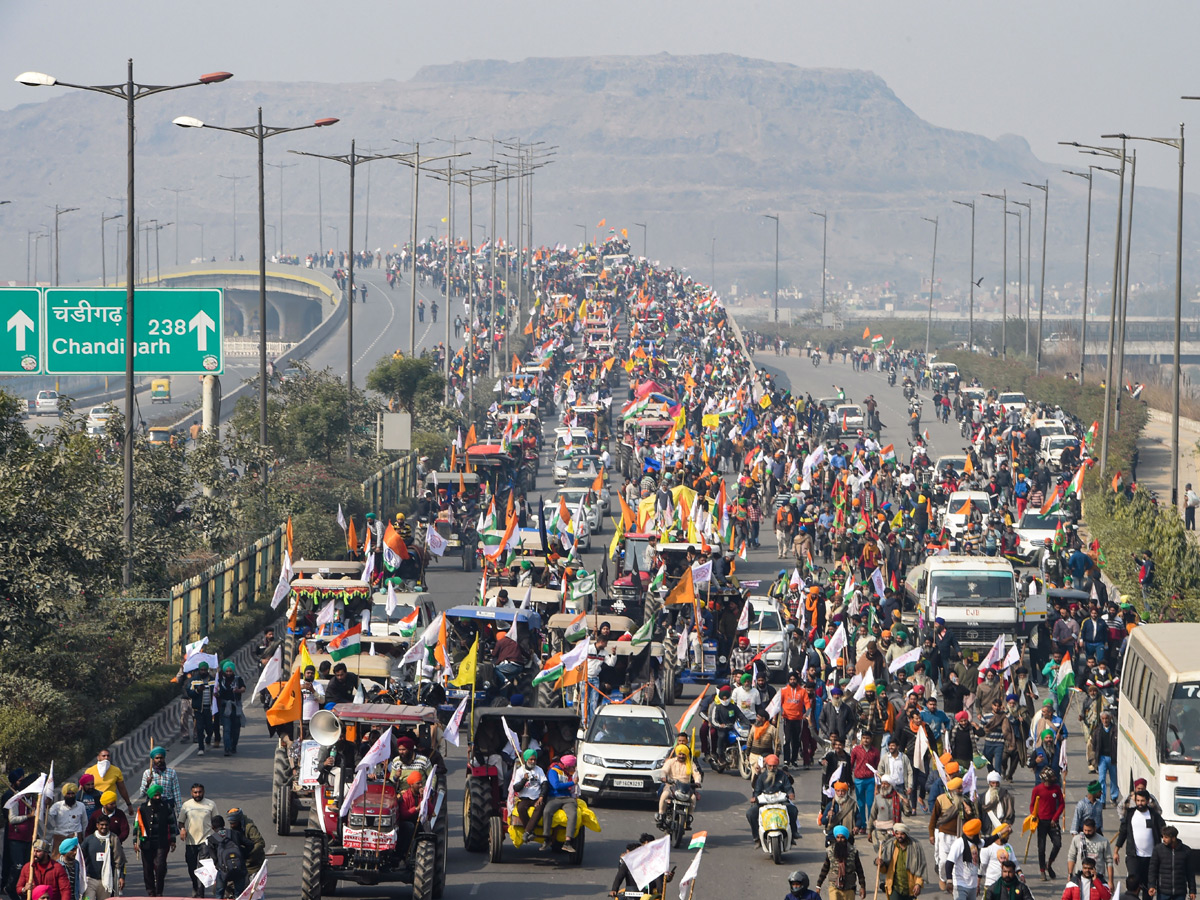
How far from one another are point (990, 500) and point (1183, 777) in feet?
86.0

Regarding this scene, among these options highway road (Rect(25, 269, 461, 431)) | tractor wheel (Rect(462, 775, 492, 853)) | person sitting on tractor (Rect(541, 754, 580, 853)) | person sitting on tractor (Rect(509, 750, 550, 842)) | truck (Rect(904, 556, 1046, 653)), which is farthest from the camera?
highway road (Rect(25, 269, 461, 431))

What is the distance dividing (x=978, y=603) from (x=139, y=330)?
53.2ft

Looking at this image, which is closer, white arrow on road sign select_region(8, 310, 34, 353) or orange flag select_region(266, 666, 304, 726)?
orange flag select_region(266, 666, 304, 726)

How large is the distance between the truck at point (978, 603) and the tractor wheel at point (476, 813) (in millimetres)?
14463

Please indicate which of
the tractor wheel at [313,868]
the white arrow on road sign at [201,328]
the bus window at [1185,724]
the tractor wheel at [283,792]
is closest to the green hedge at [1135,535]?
the bus window at [1185,724]

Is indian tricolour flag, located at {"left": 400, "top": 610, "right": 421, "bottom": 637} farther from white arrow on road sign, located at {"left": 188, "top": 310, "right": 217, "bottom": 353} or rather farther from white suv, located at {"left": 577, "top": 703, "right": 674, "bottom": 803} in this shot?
white arrow on road sign, located at {"left": 188, "top": 310, "right": 217, "bottom": 353}

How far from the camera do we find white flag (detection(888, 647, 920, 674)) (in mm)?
26312

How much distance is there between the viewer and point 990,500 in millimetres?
45875

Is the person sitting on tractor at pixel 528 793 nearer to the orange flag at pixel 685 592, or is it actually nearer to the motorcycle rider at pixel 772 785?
the motorcycle rider at pixel 772 785

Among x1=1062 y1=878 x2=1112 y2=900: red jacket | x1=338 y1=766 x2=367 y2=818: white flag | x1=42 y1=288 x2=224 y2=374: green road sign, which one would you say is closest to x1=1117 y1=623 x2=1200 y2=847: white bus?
x1=1062 y1=878 x2=1112 y2=900: red jacket

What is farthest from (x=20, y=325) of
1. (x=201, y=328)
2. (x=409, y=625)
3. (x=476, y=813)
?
(x=476, y=813)

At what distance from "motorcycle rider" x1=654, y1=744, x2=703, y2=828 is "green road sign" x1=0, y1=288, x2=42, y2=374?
18112mm

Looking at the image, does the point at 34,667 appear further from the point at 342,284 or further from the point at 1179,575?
the point at 342,284

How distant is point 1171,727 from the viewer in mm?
20188
